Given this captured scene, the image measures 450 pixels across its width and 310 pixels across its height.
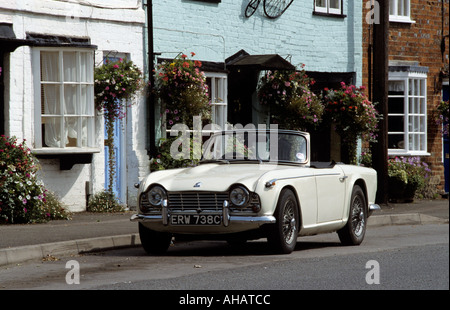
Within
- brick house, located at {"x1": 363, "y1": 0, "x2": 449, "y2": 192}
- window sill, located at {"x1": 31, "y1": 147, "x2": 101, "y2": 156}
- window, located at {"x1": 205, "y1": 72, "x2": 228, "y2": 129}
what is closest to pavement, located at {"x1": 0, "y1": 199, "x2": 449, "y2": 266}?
window sill, located at {"x1": 31, "y1": 147, "x2": 101, "y2": 156}

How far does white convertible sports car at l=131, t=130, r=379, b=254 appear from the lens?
415 inches

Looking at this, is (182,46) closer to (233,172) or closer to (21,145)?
(21,145)

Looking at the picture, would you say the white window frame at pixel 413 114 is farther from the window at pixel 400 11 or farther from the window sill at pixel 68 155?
the window sill at pixel 68 155

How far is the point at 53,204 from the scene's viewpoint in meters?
15.3

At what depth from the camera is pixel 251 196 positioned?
10.5 m

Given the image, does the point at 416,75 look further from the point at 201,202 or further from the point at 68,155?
the point at 201,202

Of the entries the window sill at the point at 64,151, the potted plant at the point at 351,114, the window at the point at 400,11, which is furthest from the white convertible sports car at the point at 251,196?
the window at the point at 400,11

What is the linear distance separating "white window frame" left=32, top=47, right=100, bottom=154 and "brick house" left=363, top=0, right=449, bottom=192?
884 centimetres

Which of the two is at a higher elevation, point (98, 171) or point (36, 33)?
point (36, 33)

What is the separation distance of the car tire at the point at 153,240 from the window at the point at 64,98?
17.0ft
